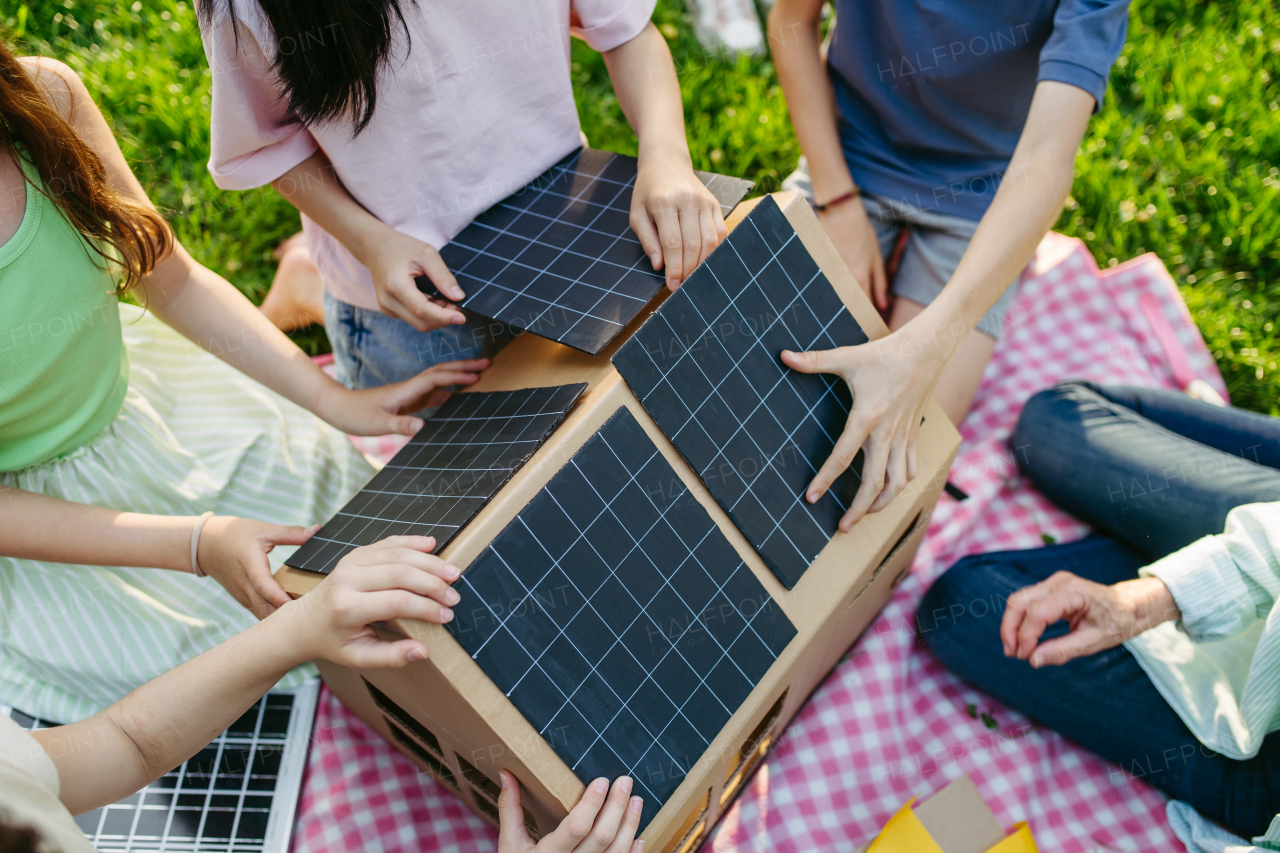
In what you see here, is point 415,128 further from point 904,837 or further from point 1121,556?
point 1121,556

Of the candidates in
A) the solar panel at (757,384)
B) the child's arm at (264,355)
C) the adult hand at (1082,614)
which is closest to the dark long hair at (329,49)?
the child's arm at (264,355)

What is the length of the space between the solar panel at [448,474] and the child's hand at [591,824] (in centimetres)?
32

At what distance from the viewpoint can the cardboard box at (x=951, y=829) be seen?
132 centimetres

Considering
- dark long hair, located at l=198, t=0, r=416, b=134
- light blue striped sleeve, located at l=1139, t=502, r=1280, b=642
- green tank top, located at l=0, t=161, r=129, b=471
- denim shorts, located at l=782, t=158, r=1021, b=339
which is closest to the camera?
dark long hair, located at l=198, t=0, r=416, b=134

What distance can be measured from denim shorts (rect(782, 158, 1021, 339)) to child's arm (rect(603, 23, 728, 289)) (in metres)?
0.46

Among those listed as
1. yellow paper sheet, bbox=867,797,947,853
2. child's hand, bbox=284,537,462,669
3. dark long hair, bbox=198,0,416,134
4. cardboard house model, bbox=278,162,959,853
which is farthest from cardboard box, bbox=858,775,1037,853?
dark long hair, bbox=198,0,416,134

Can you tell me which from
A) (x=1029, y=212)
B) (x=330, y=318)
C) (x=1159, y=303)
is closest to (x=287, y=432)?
(x=330, y=318)

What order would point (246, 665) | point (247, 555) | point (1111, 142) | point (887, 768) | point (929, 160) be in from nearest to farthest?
1. point (246, 665)
2. point (247, 555)
3. point (887, 768)
4. point (929, 160)
5. point (1111, 142)

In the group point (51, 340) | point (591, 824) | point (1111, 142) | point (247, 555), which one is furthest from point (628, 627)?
point (1111, 142)

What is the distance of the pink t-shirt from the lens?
115 centimetres

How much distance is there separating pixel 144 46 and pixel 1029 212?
7.56 ft

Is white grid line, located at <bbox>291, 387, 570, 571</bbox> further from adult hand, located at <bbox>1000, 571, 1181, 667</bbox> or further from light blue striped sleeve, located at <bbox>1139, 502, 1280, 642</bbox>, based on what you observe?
light blue striped sleeve, located at <bbox>1139, 502, 1280, 642</bbox>

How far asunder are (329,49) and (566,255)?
0.39m

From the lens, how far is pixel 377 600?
848 millimetres
